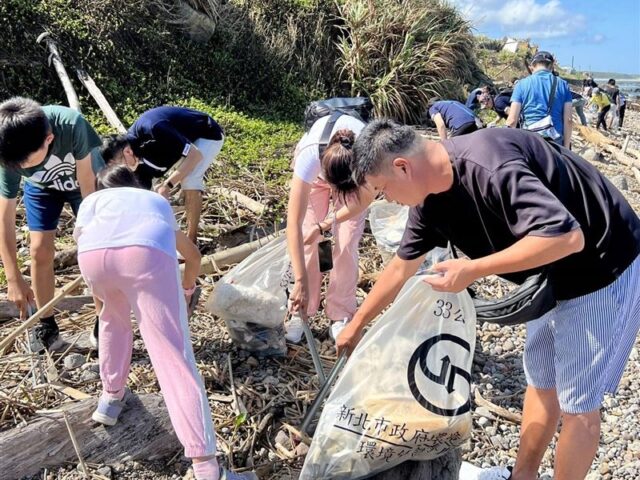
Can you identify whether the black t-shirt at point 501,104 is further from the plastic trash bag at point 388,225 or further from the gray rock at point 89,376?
the gray rock at point 89,376

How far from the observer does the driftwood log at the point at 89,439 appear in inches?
89.2

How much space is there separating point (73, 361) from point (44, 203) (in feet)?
2.85

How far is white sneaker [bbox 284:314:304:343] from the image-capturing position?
11.5ft

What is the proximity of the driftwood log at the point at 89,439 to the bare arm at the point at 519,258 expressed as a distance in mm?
1496

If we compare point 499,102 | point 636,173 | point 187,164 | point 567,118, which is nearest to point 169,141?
point 187,164

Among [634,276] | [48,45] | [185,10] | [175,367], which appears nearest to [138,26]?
[185,10]

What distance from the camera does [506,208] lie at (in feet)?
5.57

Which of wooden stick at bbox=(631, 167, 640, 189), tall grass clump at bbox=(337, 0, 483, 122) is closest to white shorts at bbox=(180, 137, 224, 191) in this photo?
tall grass clump at bbox=(337, 0, 483, 122)

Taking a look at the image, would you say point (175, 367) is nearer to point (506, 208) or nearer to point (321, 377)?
point (321, 377)

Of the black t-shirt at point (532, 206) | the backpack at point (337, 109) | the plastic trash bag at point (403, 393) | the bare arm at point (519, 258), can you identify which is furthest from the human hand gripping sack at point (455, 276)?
the backpack at point (337, 109)

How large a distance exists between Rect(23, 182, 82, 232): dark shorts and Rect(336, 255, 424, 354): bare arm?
174 cm

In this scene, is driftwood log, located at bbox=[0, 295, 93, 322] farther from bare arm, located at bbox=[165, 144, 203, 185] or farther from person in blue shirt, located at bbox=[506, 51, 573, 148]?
person in blue shirt, located at bbox=[506, 51, 573, 148]

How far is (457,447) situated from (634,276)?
96 cm

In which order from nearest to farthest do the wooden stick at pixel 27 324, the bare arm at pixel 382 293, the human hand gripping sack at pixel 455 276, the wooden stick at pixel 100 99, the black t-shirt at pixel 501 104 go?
the human hand gripping sack at pixel 455 276 < the bare arm at pixel 382 293 < the wooden stick at pixel 27 324 < the wooden stick at pixel 100 99 < the black t-shirt at pixel 501 104
